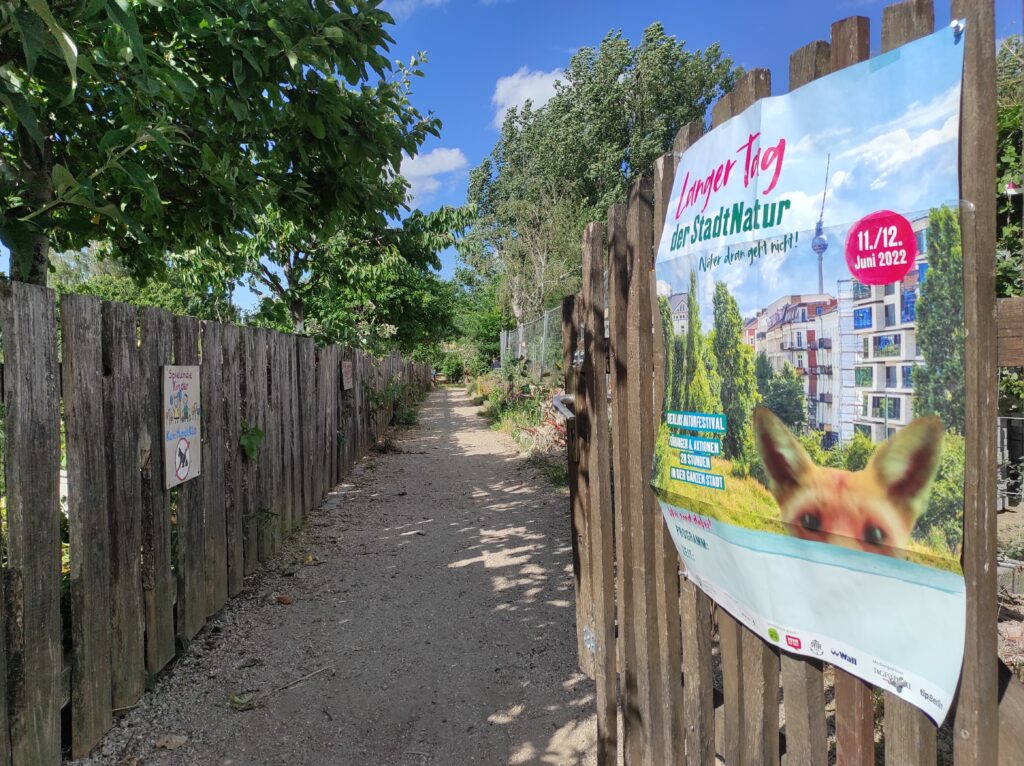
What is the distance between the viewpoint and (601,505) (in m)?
2.31

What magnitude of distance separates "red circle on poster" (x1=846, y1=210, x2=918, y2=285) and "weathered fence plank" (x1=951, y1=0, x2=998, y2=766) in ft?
0.27

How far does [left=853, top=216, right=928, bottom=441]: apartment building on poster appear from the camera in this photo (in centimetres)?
101

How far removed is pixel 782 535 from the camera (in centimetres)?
125

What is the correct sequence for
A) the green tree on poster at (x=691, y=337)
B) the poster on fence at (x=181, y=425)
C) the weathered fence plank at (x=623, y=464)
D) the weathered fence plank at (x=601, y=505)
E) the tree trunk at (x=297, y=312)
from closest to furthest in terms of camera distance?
the green tree on poster at (x=691, y=337)
the weathered fence plank at (x=623, y=464)
the weathered fence plank at (x=601, y=505)
the poster on fence at (x=181, y=425)
the tree trunk at (x=297, y=312)

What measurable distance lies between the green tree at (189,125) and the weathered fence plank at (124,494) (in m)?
0.52

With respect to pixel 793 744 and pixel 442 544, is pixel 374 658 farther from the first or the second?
pixel 793 744

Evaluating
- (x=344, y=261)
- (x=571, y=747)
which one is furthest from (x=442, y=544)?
(x=344, y=261)

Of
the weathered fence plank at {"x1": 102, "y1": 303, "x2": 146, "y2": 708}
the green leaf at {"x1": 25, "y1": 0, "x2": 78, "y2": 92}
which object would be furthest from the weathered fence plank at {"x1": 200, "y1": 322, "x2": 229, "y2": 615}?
the green leaf at {"x1": 25, "y1": 0, "x2": 78, "y2": 92}

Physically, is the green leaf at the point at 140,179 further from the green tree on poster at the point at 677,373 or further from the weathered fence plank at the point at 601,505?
the green tree on poster at the point at 677,373

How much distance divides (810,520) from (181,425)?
132 inches

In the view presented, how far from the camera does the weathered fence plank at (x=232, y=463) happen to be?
4188 mm

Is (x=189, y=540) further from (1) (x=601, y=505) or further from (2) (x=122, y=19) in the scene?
(2) (x=122, y=19)

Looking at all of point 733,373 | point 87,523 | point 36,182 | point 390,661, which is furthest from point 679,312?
point 36,182

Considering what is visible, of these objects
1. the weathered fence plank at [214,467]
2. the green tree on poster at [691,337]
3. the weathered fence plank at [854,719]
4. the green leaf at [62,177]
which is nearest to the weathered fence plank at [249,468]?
the weathered fence plank at [214,467]
